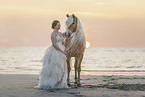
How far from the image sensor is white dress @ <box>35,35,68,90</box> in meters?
Result: 8.04

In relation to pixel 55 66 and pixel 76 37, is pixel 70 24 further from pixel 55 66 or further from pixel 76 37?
pixel 55 66

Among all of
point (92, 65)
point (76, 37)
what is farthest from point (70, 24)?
point (92, 65)

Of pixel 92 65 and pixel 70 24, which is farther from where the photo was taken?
pixel 92 65

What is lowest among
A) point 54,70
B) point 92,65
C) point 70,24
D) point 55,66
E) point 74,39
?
point 54,70

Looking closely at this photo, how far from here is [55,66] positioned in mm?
8078

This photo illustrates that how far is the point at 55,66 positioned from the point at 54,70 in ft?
0.43

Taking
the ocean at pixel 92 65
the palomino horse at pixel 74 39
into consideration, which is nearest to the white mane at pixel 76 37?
the palomino horse at pixel 74 39

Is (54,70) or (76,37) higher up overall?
(76,37)

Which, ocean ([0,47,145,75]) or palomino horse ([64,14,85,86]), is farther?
ocean ([0,47,145,75])

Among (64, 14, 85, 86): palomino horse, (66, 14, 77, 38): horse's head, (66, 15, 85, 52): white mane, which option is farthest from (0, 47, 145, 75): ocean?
(66, 14, 77, 38): horse's head

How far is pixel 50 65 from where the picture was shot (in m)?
8.11

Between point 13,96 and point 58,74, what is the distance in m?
1.84

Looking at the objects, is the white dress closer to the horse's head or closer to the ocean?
the horse's head

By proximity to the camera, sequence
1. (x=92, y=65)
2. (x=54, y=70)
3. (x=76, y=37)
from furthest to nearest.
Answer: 1. (x=92, y=65)
2. (x=76, y=37)
3. (x=54, y=70)
